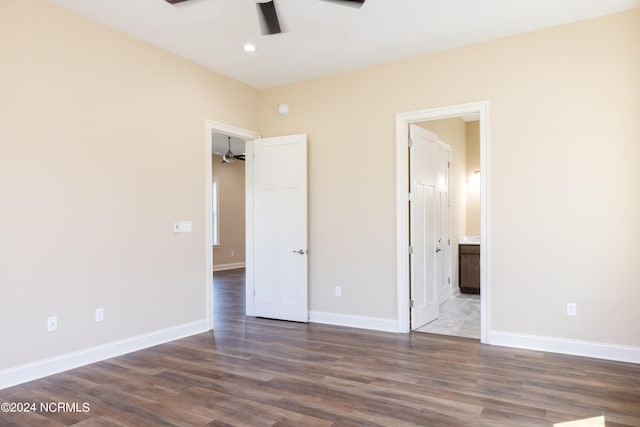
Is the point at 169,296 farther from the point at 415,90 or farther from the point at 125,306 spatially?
the point at 415,90

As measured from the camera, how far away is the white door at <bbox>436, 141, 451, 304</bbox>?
18.1 ft

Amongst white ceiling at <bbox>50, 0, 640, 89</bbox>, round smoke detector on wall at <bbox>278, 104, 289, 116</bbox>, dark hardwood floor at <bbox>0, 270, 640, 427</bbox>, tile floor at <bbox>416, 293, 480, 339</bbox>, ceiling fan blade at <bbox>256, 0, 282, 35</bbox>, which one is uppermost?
white ceiling at <bbox>50, 0, 640, 89</bbox>

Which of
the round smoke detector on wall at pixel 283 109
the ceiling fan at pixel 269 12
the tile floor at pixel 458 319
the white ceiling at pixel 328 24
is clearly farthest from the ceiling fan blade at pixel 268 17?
the tile floor at pixel 458 319

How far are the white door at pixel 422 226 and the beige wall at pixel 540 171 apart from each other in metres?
0.23

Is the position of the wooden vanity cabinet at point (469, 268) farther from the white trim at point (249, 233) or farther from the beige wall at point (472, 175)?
the white trim at point (249, 233)

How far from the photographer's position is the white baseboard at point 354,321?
463 cm

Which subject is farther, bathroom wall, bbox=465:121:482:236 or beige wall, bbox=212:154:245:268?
beige wall, bbox=212:154:245:268

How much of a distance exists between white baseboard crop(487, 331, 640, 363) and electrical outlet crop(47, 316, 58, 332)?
387cm

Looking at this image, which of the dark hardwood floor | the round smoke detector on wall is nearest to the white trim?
the round smoke detector on wall

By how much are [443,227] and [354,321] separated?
6.73ft

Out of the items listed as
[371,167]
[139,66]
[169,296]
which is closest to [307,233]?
[371,167]

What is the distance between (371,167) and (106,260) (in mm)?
2880

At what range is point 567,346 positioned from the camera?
12.3ft

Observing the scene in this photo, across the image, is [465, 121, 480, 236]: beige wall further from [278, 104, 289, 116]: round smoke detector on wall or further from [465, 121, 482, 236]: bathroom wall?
[278, 104, 289, 116]: round smoke detector on wall
